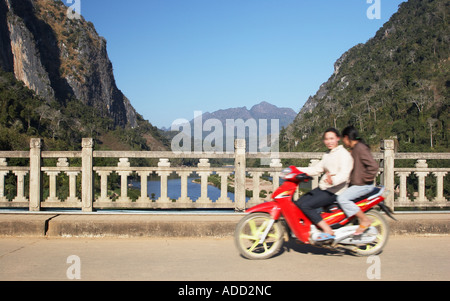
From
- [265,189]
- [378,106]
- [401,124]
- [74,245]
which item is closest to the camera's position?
[74,245]

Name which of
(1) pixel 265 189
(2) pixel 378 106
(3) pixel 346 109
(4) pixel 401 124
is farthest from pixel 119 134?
(1) pixel 265 189

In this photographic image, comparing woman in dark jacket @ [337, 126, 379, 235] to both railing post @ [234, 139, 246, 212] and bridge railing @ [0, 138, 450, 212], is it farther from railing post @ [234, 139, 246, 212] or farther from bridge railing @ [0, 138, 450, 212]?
railing post @ [234, 139, 246, 212]

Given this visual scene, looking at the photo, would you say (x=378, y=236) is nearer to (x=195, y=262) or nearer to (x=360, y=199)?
(x=360, y=199)

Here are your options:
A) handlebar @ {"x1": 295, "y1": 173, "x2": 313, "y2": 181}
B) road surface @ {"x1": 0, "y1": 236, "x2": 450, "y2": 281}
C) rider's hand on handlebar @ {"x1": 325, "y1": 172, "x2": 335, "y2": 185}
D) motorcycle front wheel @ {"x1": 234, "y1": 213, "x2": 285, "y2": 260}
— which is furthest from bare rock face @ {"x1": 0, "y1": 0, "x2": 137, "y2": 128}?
rider's hand on handlebar @ {"x1": 325, "y1": 172, "x2": 335, "y2": 185}

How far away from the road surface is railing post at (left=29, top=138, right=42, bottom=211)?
1705mm

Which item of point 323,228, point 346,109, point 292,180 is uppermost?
point 346,109

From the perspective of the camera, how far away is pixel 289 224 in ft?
17.8

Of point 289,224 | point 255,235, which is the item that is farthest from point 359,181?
point 255,235

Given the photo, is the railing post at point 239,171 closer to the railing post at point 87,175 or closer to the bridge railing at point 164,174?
the bridge railing at point 164,174

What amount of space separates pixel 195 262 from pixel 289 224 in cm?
129
